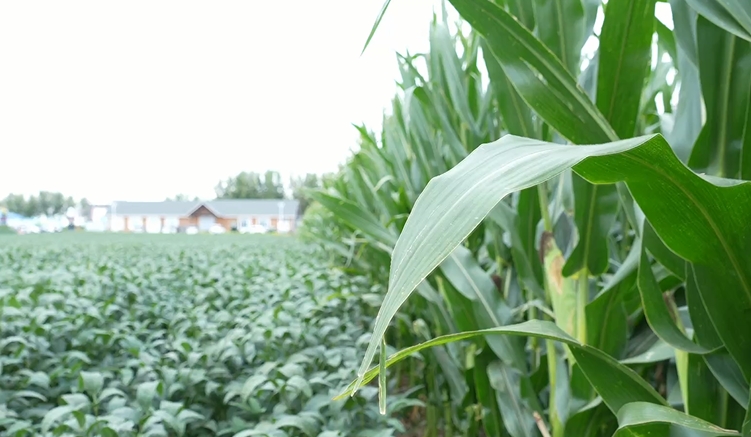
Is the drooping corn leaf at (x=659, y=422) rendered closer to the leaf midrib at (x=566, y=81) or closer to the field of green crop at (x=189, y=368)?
the leaf midrib at (x=566, y=81)

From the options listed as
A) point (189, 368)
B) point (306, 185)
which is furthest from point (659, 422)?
point (306, 185)

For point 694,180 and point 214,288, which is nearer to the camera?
point 694,180

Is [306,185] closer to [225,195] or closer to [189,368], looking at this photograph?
[189,368]

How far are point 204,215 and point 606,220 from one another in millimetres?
44179

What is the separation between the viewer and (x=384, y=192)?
68.7 inches

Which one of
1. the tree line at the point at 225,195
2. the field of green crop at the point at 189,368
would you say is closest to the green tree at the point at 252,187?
the tree line at the point at 225,195

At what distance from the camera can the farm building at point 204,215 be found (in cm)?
4159

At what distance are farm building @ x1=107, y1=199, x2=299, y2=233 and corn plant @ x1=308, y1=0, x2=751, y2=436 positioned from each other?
40.6 m

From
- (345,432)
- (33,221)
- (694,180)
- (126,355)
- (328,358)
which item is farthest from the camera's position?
(33,221)

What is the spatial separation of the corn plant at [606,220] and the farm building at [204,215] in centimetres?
4062

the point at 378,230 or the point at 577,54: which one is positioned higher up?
the point at 577,54

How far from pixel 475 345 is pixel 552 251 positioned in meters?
0.40

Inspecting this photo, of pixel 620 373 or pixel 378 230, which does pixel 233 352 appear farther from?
pixel 620 373

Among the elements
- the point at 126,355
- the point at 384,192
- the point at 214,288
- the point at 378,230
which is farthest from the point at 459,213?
the point at 214,288
